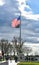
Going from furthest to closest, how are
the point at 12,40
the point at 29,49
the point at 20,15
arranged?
the point at 29,49 < the point at 12,40 < the point at 20,15

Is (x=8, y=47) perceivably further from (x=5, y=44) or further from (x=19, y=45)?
(x=19, y=45)

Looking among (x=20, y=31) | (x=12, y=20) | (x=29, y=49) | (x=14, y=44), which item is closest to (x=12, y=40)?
(x=14, y=44)

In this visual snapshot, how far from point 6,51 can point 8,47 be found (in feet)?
4.68

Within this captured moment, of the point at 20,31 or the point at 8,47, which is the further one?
the point at 8,47

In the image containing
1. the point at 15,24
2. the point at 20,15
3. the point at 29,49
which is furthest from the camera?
the point at 29,49

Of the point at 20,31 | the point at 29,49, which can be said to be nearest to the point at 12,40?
the point at 29,49

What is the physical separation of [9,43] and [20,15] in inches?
915

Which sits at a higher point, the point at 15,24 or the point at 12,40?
the point at 15,24

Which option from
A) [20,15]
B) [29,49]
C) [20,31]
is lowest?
[29,49]

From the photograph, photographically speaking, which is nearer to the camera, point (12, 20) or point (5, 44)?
point (12, 20)

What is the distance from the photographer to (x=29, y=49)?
276 ft

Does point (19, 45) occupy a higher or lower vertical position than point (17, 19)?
lower

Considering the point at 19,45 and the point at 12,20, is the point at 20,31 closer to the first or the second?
the point at 12,20

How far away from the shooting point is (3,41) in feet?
248
